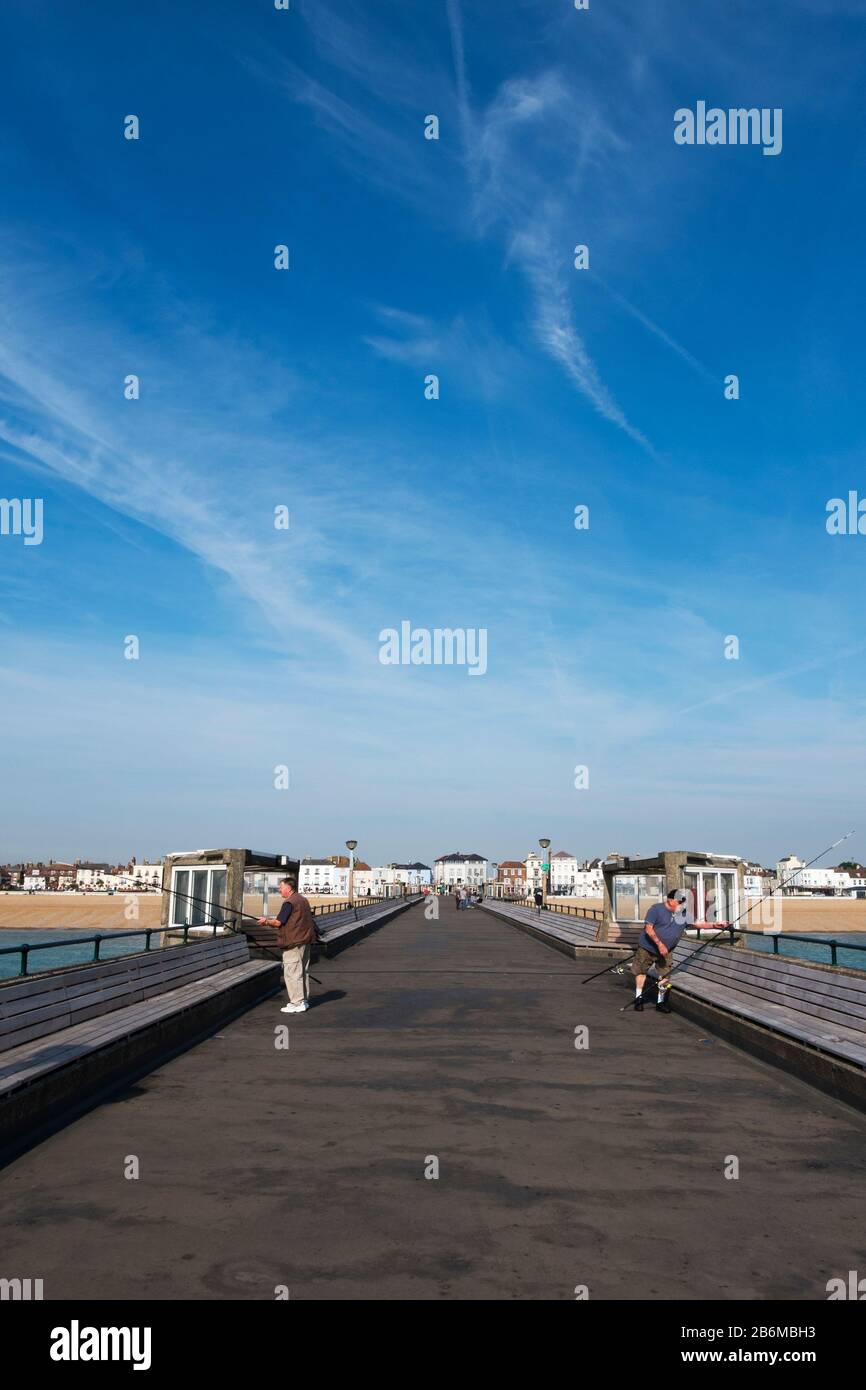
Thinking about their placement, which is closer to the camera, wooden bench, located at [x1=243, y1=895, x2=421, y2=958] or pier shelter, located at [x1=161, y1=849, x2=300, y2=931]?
wooden bench, located at [x1=243, y1=895, x2=421, y2=958]

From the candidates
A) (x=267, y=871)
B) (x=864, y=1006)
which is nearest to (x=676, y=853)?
(x=267, y=871)

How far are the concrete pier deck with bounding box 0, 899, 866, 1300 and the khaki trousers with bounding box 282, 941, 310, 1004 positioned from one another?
2.03m

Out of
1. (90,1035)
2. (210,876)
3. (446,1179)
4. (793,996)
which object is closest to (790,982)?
(793,996)

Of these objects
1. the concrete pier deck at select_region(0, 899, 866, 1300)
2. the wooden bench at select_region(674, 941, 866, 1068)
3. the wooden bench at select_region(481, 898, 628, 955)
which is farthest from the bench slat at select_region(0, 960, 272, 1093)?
the wooden bench at select_region(481, 898, 628, 955)

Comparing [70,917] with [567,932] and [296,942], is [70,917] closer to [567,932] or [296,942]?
[567,932]

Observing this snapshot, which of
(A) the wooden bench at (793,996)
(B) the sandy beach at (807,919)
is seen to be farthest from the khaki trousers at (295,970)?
(B) the sandy beach at (807,919)

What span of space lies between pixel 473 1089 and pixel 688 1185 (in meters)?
3.12

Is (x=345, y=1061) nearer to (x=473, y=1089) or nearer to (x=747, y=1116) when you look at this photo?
(x=473, y=1089)

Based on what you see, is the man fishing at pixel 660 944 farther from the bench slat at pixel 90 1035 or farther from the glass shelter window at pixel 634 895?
the glass shelter window at pixel 634 895

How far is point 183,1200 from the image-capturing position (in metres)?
6.05

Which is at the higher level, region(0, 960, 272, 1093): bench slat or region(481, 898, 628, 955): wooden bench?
region(0, 960, 272, 1093): bench slat

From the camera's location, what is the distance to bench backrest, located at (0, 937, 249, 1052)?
8484mm

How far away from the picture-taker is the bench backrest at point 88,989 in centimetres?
848

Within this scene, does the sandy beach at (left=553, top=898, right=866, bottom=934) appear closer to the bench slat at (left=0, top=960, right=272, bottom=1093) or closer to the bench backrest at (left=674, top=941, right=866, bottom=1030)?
the bench backrest at (left=674, top=941, right=866, bottom=1030)
